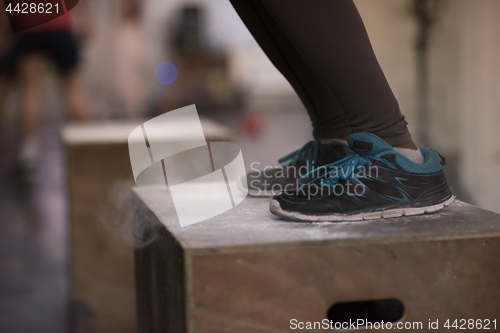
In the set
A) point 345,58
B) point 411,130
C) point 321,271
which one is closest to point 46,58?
point 411,130

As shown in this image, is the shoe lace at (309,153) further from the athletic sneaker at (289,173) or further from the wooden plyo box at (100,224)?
the wooden plyo box at (100,224)

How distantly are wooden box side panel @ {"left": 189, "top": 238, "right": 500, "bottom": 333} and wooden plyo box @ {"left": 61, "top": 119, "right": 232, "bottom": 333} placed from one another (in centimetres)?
77

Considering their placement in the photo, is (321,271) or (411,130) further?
(411,130)

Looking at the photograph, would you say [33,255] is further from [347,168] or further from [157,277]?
[347,168]

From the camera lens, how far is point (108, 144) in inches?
51.7

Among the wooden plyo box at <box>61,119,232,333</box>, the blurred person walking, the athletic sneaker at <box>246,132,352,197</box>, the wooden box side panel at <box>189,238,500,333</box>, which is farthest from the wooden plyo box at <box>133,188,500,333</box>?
the blurred person walking

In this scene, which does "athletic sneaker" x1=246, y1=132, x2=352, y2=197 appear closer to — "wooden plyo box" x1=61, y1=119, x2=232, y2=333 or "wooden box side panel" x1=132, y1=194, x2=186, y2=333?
"wooden box side panel" x1=132, y1=194, x2=186, y2=333

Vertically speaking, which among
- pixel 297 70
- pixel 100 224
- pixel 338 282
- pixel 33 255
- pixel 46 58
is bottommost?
pixel 33 255

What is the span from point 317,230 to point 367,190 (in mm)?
114

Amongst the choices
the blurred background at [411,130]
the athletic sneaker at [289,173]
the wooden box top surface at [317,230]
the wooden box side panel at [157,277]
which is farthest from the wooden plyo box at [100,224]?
the wooden box top surface at [317,230]

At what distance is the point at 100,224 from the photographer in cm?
133

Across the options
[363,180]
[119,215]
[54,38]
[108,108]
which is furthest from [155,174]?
[108,108]

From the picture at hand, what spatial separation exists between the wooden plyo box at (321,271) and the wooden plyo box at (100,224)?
68 cm

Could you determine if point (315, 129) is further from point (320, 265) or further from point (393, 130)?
point (320, 265)
